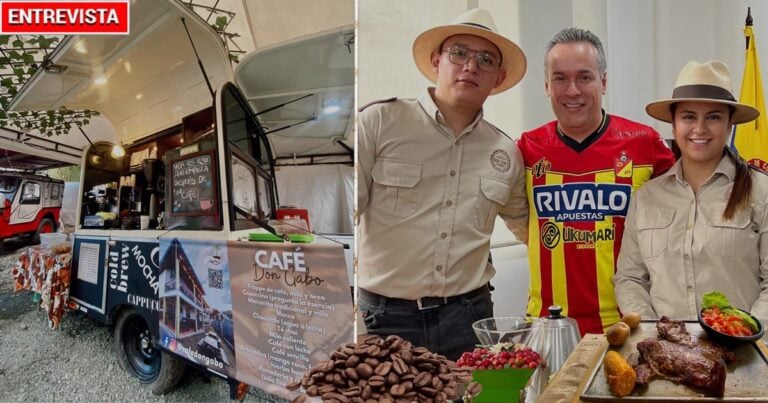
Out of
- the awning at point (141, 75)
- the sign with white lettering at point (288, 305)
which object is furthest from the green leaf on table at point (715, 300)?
the awning at point (141, 75)

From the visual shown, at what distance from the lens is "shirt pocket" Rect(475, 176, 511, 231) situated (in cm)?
161

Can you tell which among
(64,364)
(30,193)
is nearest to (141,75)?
(30,193)

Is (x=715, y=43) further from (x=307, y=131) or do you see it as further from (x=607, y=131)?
(x=307, y=131)

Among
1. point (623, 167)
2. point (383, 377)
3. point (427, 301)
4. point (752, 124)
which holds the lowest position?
point (383, 377)

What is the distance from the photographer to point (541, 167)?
1.68 meters

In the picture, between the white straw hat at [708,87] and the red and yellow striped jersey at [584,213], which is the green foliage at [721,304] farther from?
the white straw hat at [708,87]

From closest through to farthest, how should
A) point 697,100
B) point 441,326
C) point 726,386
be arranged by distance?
1. point 726,386
2. point 697,100
3. point 441,326

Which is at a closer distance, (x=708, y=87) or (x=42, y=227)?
(x=708, y=87)

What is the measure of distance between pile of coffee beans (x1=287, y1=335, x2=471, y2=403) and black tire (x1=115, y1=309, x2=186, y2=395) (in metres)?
0.72

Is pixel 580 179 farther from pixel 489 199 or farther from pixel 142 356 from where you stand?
pixel 142 356

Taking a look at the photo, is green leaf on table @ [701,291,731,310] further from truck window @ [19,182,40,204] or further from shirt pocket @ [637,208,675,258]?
truck window @ [19,182,40,204]

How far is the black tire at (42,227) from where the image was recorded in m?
1.75

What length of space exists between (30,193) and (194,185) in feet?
1.98

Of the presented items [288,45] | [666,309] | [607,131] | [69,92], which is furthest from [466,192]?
[69,92]
